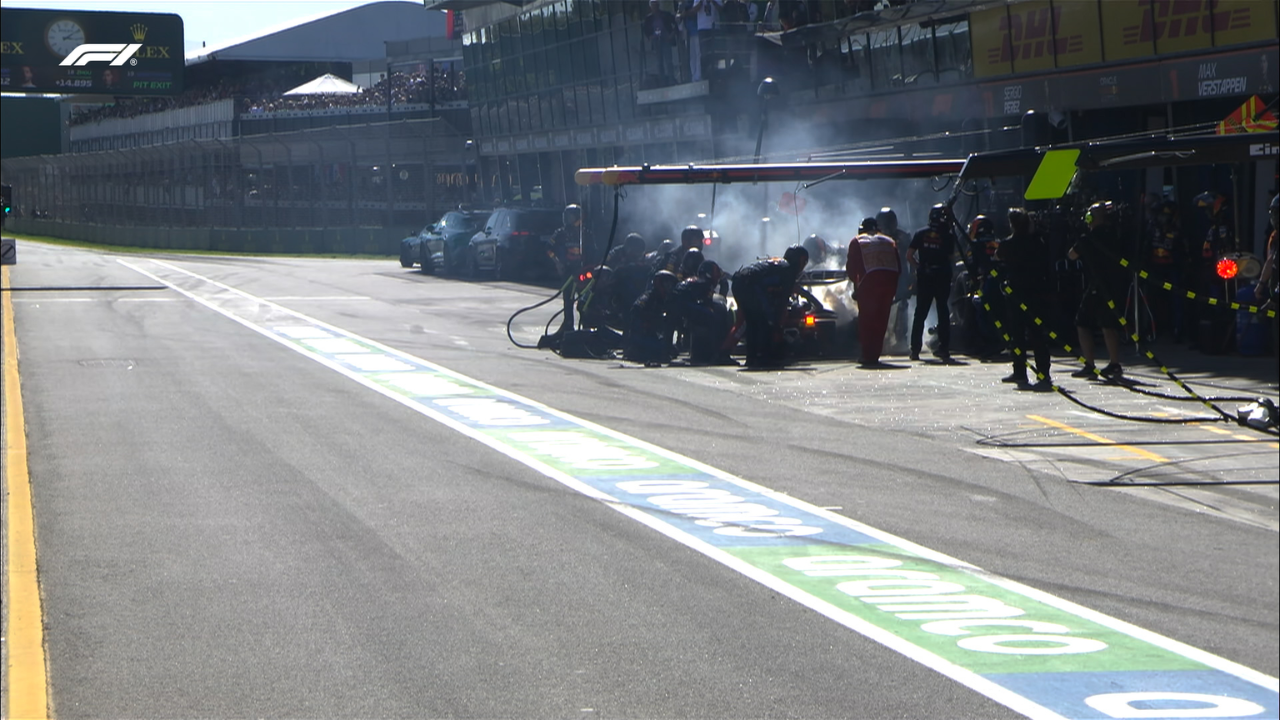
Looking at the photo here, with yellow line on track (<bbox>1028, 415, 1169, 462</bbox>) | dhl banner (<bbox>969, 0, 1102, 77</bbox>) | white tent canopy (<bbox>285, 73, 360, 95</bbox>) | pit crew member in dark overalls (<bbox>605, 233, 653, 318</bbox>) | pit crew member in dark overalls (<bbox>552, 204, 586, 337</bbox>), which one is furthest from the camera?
white tent canopy (<bbox>285, 73, 360, 95</bbox>)

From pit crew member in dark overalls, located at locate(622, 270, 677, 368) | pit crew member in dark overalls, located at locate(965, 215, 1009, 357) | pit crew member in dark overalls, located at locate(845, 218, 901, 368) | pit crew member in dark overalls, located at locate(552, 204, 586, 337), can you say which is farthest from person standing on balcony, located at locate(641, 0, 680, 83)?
pit crew member in dark overalls, located at locate(965, 215, 1009, 357)

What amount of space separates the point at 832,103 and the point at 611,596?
20.2 metres

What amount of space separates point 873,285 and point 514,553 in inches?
354

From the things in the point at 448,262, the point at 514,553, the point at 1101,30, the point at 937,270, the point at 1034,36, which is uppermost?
the point at 1034,36

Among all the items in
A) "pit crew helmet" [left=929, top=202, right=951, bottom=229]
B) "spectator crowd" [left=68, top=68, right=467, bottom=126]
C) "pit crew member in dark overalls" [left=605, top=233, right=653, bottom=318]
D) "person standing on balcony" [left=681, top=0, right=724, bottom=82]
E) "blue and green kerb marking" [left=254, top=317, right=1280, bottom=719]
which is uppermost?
"spectator crowd" [left=68, top=68, right=467, bottom=126]

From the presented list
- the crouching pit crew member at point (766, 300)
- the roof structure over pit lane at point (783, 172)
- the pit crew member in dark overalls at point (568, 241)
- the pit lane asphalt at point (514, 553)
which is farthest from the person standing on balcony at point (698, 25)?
the pit lane asphalt at point (514, 553)

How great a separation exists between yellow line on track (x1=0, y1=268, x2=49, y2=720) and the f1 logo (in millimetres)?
40222

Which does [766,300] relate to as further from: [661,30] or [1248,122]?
[661,30]

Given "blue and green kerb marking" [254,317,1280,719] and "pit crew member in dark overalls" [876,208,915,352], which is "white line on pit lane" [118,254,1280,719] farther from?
"pit crew member in dark overalls" [876,208,915,352]

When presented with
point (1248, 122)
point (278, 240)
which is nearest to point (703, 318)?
point (1248, 122)

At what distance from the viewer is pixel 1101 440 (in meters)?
10.8

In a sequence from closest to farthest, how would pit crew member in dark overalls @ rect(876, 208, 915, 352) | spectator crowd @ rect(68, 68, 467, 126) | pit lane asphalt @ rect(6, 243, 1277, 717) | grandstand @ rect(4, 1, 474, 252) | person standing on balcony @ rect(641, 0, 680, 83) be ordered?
1. pit lane asphalt @ rect(6, 243, 1277, 717)
2. pit crew member in dark overalls @ rect(876, 208, 915, 352)
3. person standing on balcony @ rect(641, 0, 680, 83)
4. grandstand @ rect(4, 1, 474, 252)
5. spectator crowd @ rect(68, 68, 467, 126)

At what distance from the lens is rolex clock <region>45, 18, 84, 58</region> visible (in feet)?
158

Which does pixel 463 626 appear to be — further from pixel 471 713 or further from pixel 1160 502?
pixel 1160 502
